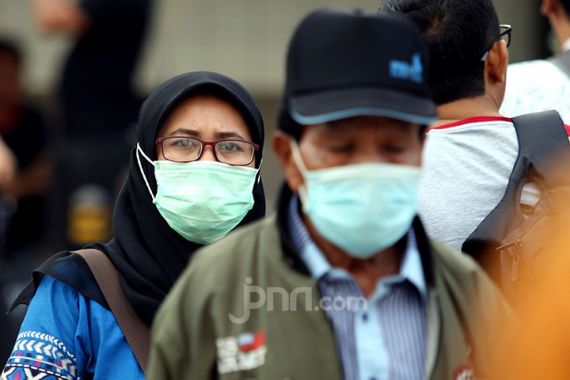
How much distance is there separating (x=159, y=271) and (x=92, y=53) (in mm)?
3419

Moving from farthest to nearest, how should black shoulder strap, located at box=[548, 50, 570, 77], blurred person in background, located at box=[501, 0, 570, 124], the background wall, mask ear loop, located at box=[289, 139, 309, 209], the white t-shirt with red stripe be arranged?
the background wall, black shoulder strap, located at box=[548, 50, 570, 77], blurred person in background, located at box=[501, 0, 570, 124], the white t-shirt with red stripe, mask ear loop, located at box=[289, 139, 309, 209]

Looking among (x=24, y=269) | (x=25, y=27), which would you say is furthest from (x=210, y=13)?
(x=24, y=269)

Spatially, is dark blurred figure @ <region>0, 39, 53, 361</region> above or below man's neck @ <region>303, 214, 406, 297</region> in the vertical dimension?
below

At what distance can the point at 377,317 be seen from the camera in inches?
133

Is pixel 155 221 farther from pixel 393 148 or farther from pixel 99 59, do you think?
pixel 99 59

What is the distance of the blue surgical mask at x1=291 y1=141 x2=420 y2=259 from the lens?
10.9 ft

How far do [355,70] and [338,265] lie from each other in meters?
0.42

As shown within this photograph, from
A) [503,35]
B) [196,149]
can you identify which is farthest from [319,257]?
[503,35]

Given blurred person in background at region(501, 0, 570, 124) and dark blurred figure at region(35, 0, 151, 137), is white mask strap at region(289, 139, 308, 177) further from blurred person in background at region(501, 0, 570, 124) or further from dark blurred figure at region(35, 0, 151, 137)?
dark blurred figure at region(35, 0, 151, 137)

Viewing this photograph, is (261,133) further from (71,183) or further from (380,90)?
(71,183)

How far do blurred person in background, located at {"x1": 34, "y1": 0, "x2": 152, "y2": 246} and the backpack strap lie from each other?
3205 mm

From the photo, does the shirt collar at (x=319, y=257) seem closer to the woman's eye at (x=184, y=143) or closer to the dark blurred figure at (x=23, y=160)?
the woman's eye at (x=184, y=143)

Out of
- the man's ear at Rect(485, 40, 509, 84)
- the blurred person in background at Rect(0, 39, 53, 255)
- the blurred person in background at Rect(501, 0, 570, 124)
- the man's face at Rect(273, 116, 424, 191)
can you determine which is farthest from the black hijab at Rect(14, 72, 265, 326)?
the blurred person in background at Rect(0, 39, 53, 255)

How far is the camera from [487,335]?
3.50m
